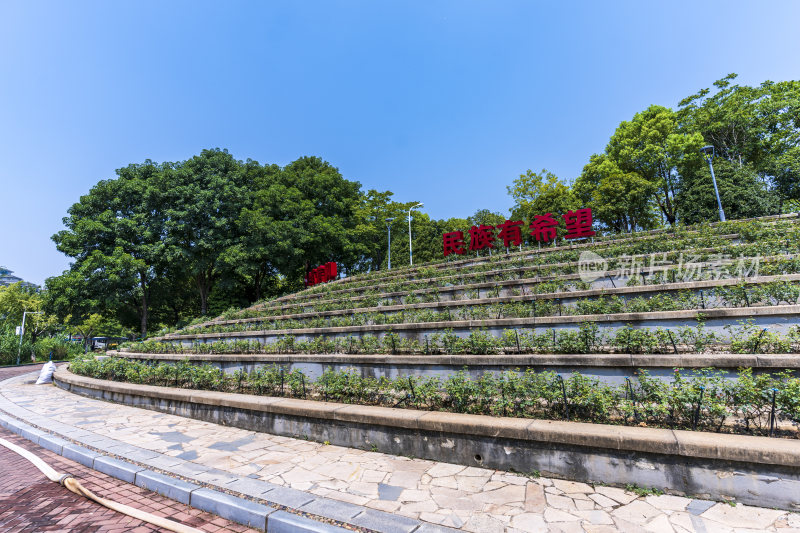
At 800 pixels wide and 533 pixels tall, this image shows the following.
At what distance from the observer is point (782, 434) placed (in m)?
4.03

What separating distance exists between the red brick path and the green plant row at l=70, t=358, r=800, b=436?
3.01 metres

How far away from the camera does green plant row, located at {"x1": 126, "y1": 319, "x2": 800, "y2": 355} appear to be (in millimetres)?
5422

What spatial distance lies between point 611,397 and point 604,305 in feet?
10.1

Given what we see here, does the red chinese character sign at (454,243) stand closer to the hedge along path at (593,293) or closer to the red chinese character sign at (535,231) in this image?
the red chinese character sign at (535,231)

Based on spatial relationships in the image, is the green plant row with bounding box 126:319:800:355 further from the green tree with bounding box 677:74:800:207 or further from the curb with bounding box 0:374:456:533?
the green tree with bounding box 677:74:800:207

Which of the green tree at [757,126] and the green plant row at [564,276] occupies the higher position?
the green tree at [757,126]

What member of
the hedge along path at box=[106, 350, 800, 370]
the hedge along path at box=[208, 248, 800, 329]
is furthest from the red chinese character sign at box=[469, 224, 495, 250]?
the hedge along path at box=[106, 350, 800, 370]

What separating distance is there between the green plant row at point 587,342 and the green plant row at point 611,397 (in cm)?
63

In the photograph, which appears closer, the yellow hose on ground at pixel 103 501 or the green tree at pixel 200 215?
the yellow hose on ground at pixel 103 501

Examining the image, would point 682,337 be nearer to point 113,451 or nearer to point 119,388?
point 113,451

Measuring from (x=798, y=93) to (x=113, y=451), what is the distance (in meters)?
46.0

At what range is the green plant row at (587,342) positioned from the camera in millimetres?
5422

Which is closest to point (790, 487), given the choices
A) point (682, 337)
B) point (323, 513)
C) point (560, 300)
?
point (682, 337)

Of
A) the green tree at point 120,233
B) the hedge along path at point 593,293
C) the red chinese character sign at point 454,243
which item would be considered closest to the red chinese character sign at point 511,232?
the red chinese character sign at point 454,243
